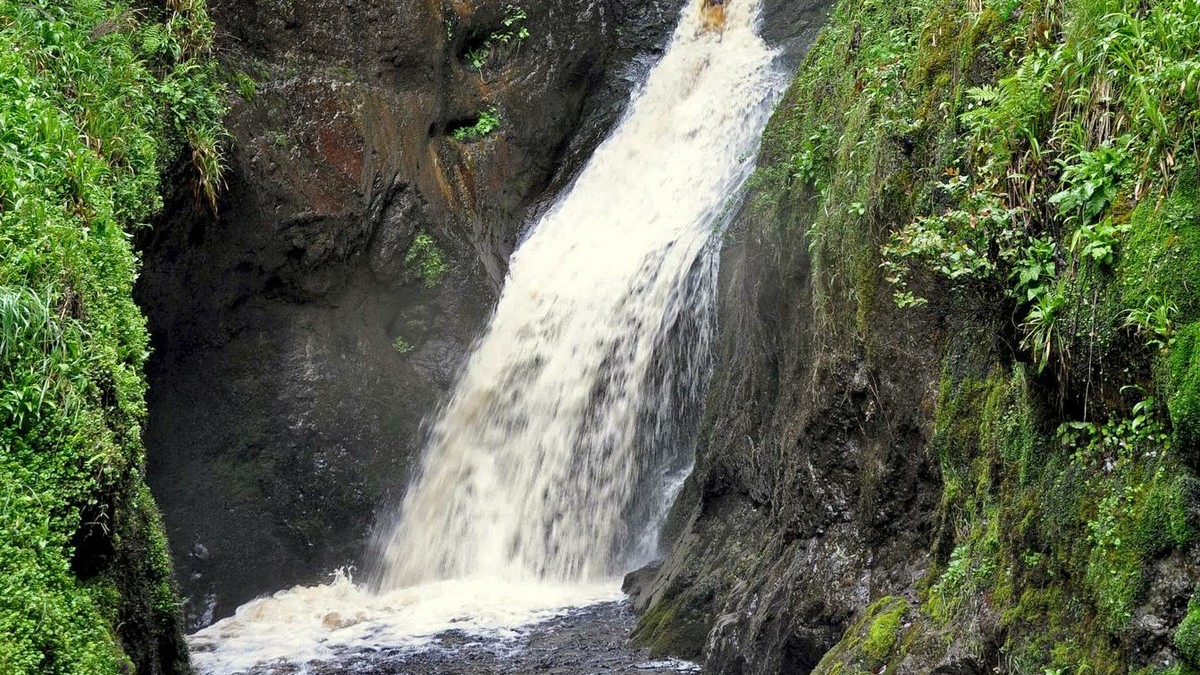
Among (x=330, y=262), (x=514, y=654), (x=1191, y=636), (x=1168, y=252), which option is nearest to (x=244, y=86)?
(x=330, y=262)

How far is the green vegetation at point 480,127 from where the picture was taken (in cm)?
1512

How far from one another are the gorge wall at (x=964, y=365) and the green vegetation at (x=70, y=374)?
3.98 metres

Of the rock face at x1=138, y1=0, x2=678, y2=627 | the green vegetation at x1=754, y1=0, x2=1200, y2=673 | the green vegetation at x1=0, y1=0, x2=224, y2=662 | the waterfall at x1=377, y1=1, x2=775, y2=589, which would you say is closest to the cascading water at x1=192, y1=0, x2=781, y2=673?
the waterfall at x1=377, y1=1, x2=775, y2=589

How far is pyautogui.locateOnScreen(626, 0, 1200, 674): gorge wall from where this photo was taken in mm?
3596

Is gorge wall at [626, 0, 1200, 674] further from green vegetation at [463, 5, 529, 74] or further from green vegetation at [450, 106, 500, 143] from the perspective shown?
green vegetation at [463, 5, 529, 74]

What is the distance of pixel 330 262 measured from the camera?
13727 millimetres

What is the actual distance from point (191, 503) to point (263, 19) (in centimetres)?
646

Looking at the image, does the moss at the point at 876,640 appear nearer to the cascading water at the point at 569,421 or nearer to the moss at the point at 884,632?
the moss at the point at 884,632

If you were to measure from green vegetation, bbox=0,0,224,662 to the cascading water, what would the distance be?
3.88 meters

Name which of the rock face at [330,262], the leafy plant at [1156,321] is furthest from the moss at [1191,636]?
the rock face at [330,262]

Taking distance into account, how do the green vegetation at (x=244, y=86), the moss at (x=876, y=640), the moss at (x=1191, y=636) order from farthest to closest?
1. the green vegetation at (x=244, y=86)
2. the moss at (x=876, y=640)
3. the moss at (x=1191, y=636)

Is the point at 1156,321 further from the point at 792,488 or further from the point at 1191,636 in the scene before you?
the point at 792,488

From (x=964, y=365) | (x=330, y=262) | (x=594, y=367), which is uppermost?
(x=330, y=262)

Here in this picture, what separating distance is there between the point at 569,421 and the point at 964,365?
23.8 feet
